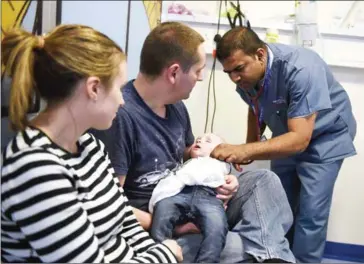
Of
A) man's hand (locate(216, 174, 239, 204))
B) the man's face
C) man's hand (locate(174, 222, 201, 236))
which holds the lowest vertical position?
man's hand (locate(174, 222, 201, 236))

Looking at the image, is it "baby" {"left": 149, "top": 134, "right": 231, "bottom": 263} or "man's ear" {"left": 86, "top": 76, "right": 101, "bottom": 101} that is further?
"baby" {"left": 149, "top": 134, "right": 231, "bottom": 263}

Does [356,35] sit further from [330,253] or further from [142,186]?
[142,186]

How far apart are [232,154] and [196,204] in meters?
0.20

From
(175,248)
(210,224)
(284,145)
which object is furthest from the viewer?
(284,145)

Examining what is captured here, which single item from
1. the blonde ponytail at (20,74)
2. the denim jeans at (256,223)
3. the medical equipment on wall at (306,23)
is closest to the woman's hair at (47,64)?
the blonde ponytail at (20,74)

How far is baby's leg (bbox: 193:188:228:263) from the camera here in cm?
114

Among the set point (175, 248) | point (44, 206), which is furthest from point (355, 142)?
point (44, 206)

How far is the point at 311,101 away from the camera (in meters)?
1.47

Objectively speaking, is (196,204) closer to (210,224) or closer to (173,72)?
(210,224)

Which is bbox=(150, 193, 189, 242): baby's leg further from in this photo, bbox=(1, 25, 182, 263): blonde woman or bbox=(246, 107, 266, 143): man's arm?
bbox=(246, 107, 266, 143): man's arm

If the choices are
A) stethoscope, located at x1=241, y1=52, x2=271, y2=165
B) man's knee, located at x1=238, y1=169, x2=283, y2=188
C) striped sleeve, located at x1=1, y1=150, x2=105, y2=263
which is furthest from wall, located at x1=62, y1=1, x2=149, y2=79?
striped sleeve, located at x1=1, y1=150, x2=105, y2=263

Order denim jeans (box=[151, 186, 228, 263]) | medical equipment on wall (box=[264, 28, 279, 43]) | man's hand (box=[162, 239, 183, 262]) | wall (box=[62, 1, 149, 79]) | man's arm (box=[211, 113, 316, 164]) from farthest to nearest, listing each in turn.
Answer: wall (box=[62, 1, 149, 79])
medical equipment on wall (box=[264, 28, 279, 43])
man's arm (box=[211, 113, 316, 164])
denim jeans (box=[151, 186, 228, 263])
man's hand (box=[162, 239, 183, 262])

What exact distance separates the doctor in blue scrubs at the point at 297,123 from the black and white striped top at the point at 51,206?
453mm

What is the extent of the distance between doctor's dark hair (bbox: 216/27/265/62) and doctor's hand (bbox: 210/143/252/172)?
0.35 meters
